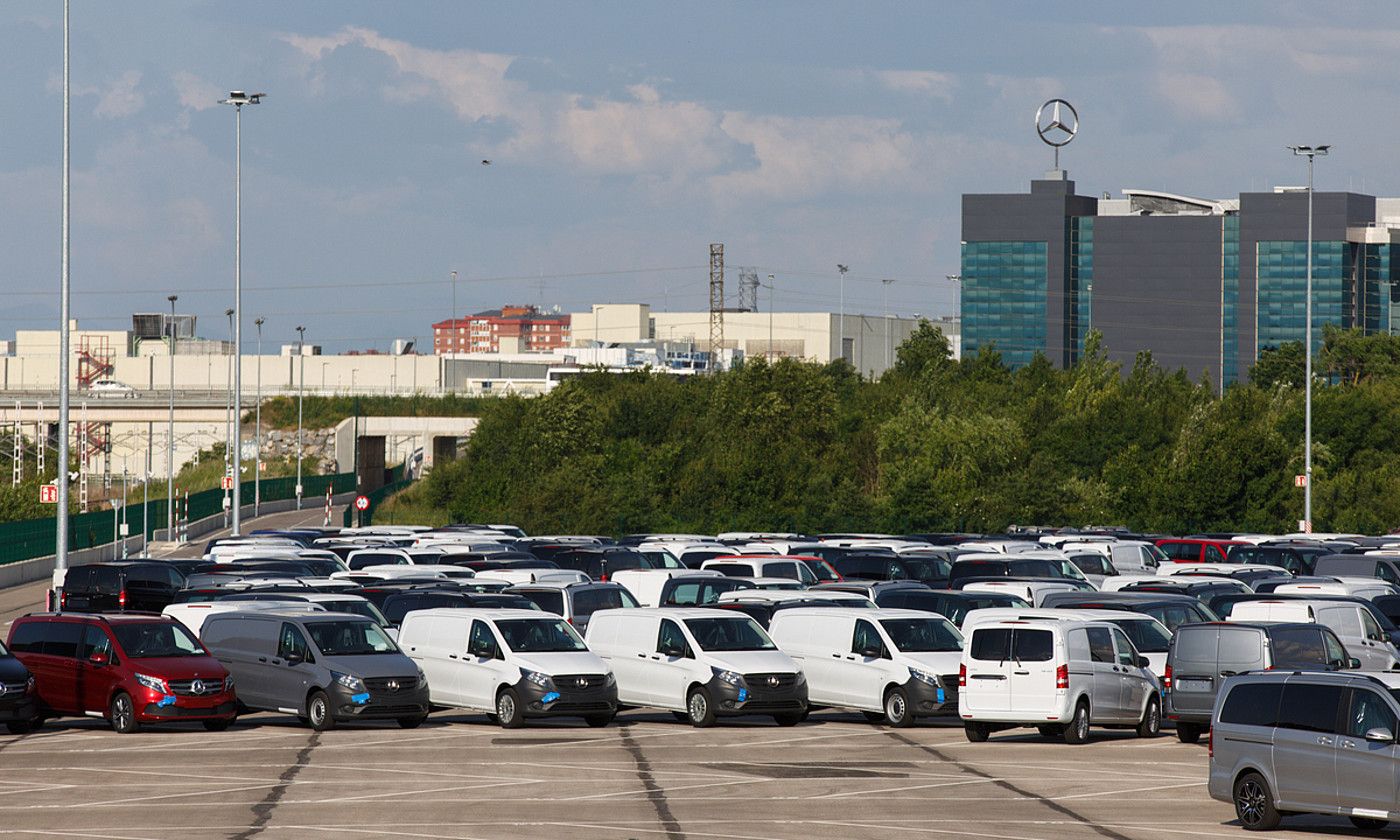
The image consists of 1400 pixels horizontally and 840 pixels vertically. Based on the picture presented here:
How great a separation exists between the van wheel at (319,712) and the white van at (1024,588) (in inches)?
474

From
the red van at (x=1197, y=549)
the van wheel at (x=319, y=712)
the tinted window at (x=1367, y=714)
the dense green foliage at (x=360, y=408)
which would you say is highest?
the dense green foliage at (x=360, y=408)

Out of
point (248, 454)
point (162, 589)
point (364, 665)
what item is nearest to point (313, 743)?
point (364, 665)

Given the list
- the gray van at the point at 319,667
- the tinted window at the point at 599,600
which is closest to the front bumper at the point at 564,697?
the gray van at the point at 319,667

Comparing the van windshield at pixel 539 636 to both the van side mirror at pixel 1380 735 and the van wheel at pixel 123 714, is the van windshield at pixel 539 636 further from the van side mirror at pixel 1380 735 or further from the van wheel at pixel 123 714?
the van side mirror at pixel 1380 735

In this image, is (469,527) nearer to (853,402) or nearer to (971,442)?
(971,442)

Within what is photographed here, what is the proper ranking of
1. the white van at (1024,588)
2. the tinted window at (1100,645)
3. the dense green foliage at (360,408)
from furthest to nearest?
1. the dense green foliage at (360,408)
2. the white van at (1024,588)
3. the tinted window at (1100,645)

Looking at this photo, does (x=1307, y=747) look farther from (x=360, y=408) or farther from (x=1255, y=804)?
(x=360, y=408)

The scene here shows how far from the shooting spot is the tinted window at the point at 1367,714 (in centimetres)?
1662

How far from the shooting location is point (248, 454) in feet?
448

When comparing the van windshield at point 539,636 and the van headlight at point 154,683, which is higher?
the van windshield at point 539,636

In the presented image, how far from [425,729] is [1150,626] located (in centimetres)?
1051

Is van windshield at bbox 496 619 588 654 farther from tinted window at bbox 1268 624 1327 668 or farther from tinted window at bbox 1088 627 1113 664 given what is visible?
tinted window at bbox 1268 624 1327 668

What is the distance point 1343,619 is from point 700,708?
963 centimetres

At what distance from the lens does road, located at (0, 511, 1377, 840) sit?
16.8m
